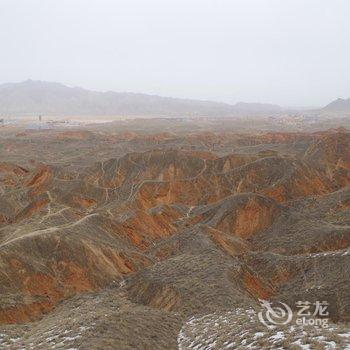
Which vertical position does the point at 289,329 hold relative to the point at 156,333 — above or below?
above

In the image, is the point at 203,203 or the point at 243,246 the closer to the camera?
the point at 243,246

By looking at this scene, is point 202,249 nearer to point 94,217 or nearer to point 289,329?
point 94,217

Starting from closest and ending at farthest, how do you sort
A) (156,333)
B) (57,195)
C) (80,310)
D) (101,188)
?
(156,333), (80,310), (57,195), (101,188)

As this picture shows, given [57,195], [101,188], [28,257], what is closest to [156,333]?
[28,257]

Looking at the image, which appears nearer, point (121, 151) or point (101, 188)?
point (101, 188)

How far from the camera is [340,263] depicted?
28406 mm

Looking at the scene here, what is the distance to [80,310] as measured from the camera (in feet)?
78.2

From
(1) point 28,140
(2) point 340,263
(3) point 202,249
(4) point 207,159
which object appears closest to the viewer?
(2) point 340,263

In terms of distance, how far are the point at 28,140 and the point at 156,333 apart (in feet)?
372

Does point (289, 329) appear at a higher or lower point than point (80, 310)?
higher

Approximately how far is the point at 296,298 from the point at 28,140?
110m

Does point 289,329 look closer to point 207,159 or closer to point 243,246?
point 243,246

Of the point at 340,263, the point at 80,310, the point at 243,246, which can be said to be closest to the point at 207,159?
the point at 243,246

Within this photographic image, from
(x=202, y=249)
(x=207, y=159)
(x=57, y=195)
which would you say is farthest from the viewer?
(x=207, y=159)
